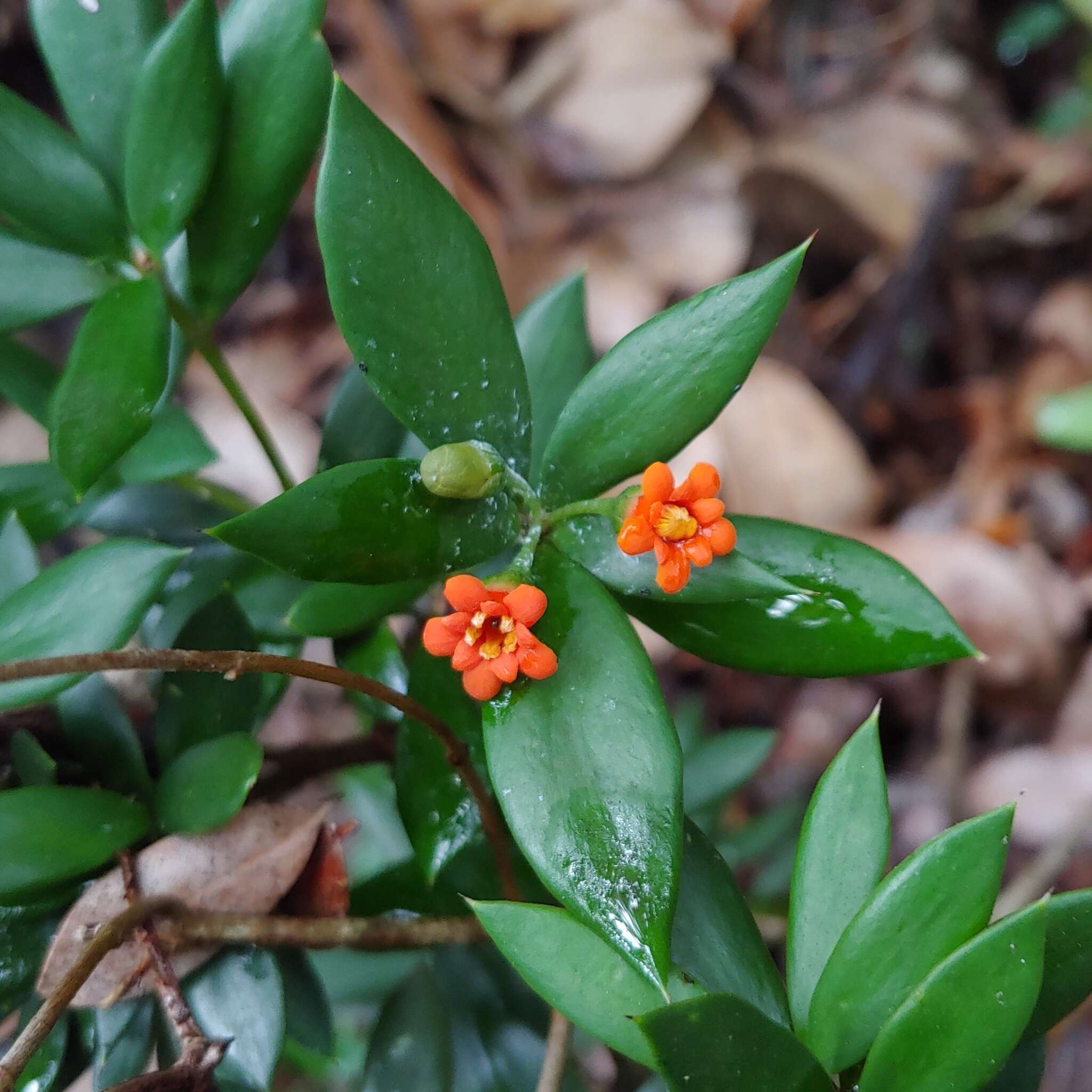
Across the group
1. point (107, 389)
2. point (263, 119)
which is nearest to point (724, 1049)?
point (107, 389)

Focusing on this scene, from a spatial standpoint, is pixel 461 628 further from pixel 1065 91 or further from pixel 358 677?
pixel 1065 91

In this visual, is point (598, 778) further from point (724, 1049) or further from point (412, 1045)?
point (412, 1045)

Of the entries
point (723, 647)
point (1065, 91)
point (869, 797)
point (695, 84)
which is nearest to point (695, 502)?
point (723, 647)

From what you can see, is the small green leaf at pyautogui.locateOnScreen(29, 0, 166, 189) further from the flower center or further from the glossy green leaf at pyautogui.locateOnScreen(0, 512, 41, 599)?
the flower center

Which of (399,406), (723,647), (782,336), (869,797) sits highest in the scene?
(399,406)

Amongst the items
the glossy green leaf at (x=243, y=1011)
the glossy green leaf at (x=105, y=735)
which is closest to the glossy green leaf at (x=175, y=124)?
the glossy green leaf at (x=105, y=735)
